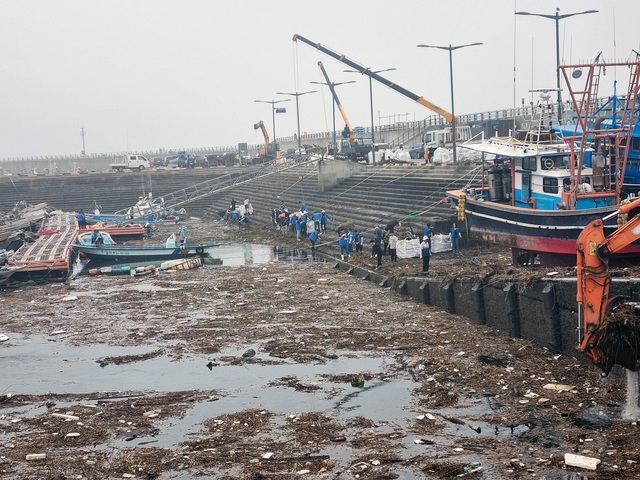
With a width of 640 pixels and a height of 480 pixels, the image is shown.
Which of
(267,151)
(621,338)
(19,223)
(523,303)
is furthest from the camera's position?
(267,151)

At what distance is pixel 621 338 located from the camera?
38.3ft

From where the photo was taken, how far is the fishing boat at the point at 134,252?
34500mm

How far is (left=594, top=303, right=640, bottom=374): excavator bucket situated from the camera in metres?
11.6

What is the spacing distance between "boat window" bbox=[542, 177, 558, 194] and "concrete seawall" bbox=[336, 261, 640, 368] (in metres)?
4.93

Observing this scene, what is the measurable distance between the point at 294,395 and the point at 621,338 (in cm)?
575

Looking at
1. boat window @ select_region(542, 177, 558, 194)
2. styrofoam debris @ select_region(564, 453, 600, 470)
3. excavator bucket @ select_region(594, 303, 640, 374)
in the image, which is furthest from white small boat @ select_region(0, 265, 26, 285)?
styrofoam debris @ select_region(564, 453, 600, 470)

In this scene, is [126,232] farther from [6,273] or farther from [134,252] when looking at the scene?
[6,273]

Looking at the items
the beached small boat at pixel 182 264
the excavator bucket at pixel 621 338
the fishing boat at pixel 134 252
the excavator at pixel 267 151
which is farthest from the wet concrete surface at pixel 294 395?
the excavator at pixel 267 151

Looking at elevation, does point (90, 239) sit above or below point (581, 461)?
above

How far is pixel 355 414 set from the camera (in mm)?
13273

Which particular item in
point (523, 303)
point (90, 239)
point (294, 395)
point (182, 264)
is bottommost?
point (182, 264)

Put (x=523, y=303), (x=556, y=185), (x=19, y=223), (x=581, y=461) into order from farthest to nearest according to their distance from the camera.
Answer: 1. (x=19, y=223)
2. (x=556, y=185)
3. (x=523, y=303)
4. (x=581, y=461)

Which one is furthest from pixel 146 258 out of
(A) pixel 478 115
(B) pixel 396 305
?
(A) pixel 478 115

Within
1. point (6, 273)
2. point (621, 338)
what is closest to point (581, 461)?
point (621, 338)
